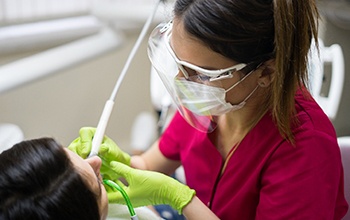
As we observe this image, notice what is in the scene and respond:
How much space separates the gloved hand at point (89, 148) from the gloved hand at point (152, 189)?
2.8 inches

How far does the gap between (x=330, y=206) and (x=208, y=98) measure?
364mm

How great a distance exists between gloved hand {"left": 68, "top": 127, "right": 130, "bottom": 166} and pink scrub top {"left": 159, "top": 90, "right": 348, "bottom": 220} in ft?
0.73

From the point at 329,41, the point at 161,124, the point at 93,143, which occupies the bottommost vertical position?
the point at 161,124

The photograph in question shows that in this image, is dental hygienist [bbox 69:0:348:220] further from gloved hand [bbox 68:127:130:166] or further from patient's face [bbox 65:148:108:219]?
patient's face [bbox 65:148:108:219]

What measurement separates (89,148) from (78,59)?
0.54m

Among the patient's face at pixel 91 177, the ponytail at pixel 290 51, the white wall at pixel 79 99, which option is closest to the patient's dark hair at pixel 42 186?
the patient's face at pixel 91 177

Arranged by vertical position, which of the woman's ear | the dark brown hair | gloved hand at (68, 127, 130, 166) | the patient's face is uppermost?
the dark brown hair

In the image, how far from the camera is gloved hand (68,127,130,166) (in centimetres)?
112

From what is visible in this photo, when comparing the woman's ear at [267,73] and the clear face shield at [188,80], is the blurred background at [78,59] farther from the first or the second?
the woman's ear at [267,73]

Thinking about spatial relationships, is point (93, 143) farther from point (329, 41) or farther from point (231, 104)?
point (329, 41)

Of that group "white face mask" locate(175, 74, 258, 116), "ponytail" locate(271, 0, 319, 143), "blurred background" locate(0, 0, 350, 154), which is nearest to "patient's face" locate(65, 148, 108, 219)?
"white face mask" locate(175, 74, 258, 116)

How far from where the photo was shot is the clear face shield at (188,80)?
1057 mm

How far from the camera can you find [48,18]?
2119 millimetres

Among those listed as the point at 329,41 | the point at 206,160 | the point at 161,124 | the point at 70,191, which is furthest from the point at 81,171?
the point at 329,41
